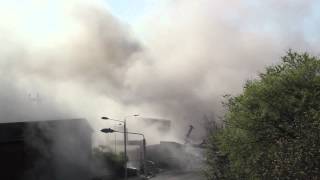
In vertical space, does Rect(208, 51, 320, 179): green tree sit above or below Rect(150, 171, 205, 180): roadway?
above

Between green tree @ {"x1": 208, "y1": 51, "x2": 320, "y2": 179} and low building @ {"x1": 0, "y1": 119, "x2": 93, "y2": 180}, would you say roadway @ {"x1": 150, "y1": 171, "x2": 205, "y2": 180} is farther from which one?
green tree @ {"x1": 208, "y1": 51, "x2": 320, "y2": 179}

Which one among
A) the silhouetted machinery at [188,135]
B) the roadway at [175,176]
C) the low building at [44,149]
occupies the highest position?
the silhouetted machinery at [188,135]

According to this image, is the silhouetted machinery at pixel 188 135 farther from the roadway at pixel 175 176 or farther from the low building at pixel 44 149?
the low building at pixel 44 149

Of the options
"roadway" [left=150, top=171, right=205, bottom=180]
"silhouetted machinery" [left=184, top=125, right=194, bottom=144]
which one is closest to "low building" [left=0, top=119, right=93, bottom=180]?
"roadway" [left=150, top=171, right=205, bottom=180]

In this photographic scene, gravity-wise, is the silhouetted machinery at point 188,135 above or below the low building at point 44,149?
above

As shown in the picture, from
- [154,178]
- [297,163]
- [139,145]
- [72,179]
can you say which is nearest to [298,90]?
[297,163]

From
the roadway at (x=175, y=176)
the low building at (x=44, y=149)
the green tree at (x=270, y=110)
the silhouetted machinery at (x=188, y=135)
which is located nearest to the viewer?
the green tree at (x=270, y=110)

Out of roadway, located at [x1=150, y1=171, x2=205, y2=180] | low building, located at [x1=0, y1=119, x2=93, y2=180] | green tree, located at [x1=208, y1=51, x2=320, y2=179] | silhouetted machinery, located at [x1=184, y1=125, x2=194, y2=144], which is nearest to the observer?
green tree, located at [x1=208, y1=51, x2=320, y2=179]

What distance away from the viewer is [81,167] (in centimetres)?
9012

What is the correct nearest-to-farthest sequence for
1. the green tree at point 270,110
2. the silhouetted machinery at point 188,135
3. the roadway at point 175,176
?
the green tree at point 270,110 < the roadway at point 175,176 < the silhouetted machinery at point 188,135

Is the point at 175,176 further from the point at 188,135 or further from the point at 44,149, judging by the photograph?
the point at 44,149

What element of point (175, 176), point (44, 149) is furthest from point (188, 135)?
point (44, 149)

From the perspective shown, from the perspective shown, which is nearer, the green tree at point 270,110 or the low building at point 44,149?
the green tree at point 270,110

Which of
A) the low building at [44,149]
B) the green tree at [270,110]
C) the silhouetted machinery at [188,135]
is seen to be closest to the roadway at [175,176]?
the silhouetted machinery at [188,135]
